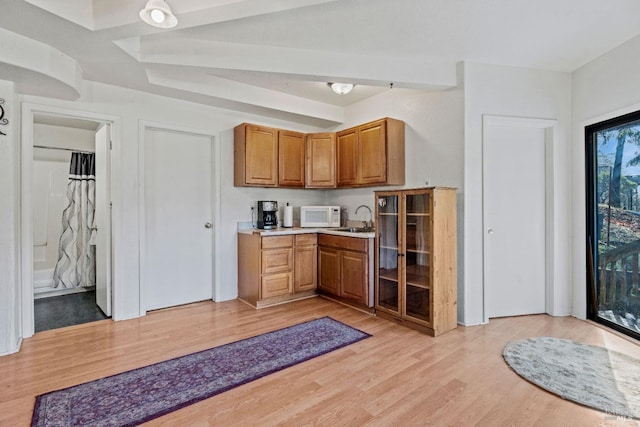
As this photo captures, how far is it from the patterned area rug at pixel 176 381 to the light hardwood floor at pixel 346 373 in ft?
0.31

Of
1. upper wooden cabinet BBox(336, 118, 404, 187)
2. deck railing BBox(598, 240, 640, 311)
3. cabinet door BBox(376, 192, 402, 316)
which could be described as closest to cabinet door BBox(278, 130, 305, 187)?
upper wooden cabinet BBox(336, 118, 404, 187)

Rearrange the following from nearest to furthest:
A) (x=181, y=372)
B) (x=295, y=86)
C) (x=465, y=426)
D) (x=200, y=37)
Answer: (x=465, y=426) < (x=181, y=372) < (x=200, y=37) < (x=295, y=86)

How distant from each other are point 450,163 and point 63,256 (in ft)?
17.3

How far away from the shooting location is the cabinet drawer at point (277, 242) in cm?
371

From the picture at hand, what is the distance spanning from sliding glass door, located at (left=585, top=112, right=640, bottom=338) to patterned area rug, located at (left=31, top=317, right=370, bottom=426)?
99.1 inches

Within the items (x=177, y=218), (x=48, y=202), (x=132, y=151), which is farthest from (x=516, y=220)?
(x=48, y=202)

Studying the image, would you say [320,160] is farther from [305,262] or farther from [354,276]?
[354,276]

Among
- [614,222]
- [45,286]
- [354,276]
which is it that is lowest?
[45,286]

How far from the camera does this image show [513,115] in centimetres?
331

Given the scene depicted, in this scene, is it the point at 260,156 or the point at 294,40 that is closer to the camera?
the point at 294,40

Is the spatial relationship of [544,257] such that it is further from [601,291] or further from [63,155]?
[63,155]

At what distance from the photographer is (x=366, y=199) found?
14.3 feet

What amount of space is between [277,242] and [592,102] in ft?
12.3

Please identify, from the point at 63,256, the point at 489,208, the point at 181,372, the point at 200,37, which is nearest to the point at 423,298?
the point at 489,208
